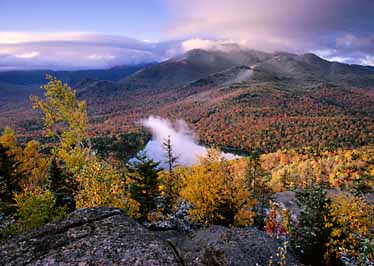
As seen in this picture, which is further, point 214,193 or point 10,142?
point 10,142

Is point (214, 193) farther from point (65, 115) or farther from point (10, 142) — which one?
point (10, 142)

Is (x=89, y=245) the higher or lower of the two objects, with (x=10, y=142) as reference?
higher

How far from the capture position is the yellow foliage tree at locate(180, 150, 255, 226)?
30.2 meters

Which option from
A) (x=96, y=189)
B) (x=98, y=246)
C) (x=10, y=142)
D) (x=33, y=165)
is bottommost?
(x=33, y=165)

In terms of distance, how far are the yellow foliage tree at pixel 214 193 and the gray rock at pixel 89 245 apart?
14476mm

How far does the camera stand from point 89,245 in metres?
13.7

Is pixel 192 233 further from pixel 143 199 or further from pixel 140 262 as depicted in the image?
pixel 140 262

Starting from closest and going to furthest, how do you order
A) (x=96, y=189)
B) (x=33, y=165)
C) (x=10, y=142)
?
(x=96, y=189), (x=10, y=142), (x=33, y=165)

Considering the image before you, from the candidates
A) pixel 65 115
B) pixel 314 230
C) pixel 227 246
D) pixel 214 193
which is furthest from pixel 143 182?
pixel 314 230

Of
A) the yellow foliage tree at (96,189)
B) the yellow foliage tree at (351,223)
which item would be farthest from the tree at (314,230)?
the yellow foliage tree at (96,189)

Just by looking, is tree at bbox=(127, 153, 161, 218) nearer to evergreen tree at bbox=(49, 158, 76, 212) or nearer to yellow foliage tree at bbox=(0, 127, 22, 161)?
evergreen tree at bbox=(49, 158, 76, 212)

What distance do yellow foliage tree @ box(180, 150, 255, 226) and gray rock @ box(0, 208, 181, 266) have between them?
14476 mm

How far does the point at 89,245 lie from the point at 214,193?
18.3 meters

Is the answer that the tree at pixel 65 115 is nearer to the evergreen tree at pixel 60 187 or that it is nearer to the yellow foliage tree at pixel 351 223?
→ the evergreen tree at pixel 60 187
